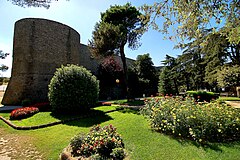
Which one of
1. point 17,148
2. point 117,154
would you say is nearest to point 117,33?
point 17,148

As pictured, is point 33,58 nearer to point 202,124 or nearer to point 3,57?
point 3,57

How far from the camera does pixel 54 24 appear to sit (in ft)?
43.9

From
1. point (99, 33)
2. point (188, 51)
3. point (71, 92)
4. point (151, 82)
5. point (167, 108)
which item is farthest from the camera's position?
point (151, 82)

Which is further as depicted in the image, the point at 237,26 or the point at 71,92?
the point at 71,92

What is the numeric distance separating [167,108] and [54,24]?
13480 mm

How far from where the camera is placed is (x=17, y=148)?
3713 mm

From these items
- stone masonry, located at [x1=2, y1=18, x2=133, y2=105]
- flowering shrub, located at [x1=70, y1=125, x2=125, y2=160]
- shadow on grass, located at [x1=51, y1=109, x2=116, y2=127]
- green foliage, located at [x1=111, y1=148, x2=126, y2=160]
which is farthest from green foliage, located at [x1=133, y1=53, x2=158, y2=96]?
green foliage, located at [x1=111, y1=148, x2=126, y2=160]

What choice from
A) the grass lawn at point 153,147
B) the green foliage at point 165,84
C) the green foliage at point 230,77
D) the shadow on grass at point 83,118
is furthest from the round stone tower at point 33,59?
the green foliage at point 230,77

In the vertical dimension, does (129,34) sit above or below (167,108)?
above

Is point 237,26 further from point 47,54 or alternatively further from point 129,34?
point 47,54

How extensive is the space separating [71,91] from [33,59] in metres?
7.39

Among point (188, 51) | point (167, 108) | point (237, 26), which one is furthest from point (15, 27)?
point (188, 51)

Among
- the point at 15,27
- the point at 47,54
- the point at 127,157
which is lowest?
the point at 127,157

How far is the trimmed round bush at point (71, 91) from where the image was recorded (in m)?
6.97
